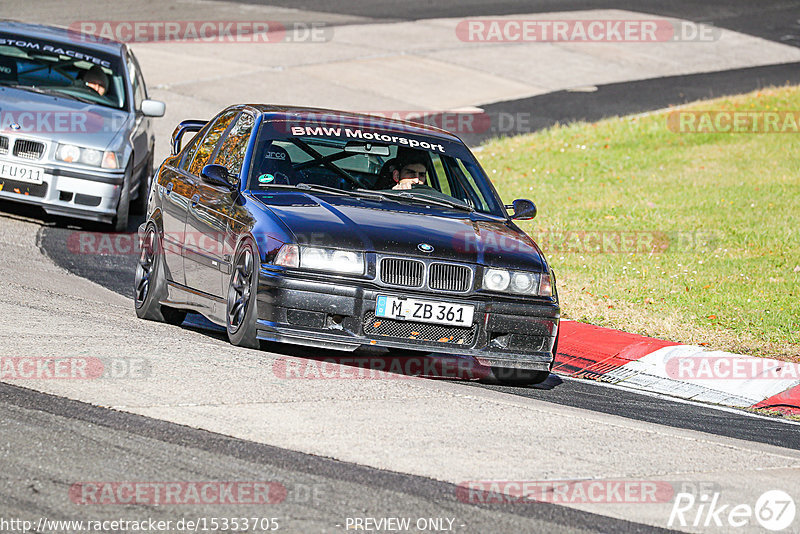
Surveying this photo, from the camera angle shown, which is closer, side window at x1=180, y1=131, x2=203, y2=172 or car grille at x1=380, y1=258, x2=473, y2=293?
car grille at x1=380, y1=258, x2=473, y2=293

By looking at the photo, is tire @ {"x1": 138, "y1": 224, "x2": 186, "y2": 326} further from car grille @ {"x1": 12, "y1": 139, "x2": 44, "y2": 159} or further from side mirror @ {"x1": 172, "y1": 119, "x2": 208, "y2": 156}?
car grille @ {"x1": 12, "y1": 139, "x2": 44, "y2": 159}

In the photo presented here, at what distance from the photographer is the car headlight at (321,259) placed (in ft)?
23.8

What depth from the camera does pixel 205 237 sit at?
8281 millimetres

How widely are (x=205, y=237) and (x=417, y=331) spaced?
1.73 meters

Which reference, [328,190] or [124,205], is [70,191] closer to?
[124,205]

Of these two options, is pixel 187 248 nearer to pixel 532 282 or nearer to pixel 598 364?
pixel 532 282

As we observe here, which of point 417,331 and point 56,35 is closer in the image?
point 417,331

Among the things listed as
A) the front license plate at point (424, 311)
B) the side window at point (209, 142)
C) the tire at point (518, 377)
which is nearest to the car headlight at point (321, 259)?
the front license plate at point (424, 311)

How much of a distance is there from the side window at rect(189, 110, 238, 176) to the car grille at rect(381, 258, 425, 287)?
2322mm
